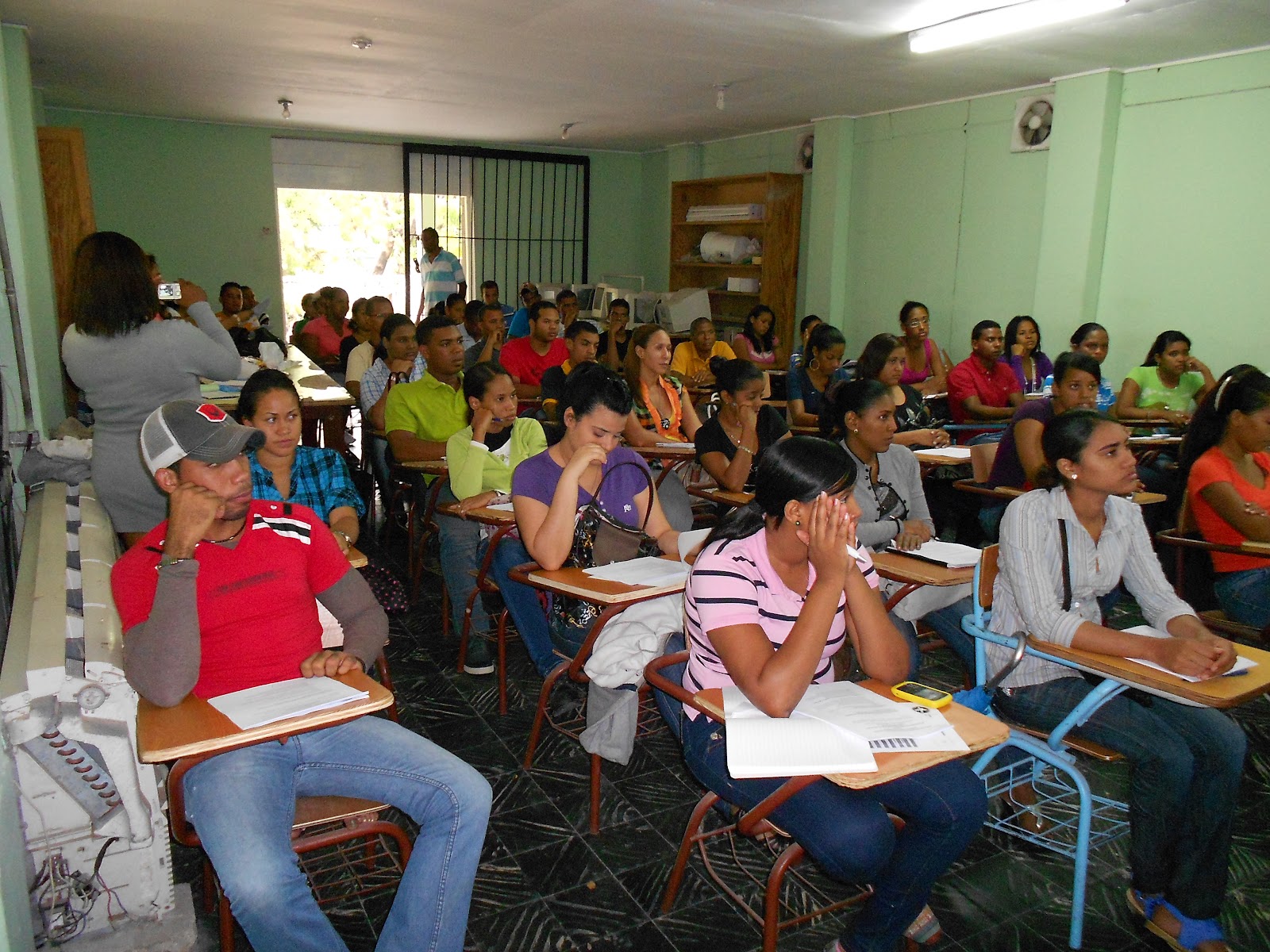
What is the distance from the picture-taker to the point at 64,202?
5750mm

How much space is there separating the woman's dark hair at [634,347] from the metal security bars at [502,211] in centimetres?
608

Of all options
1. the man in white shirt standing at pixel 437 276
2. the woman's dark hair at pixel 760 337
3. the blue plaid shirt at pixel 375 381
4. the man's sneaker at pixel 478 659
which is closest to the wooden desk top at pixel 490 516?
the man's sneaker at pixel 478 659

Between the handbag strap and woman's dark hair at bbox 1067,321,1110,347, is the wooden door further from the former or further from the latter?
woman's dark hair at bbox 1067,321,1110,347

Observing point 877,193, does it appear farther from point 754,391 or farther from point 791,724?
point 791,724

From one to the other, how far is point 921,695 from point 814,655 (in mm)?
302

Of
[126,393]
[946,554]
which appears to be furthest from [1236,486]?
[126,393]

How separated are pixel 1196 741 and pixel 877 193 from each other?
6.99 meters

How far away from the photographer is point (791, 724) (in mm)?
1739

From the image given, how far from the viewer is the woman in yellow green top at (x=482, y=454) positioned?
373 centimetres

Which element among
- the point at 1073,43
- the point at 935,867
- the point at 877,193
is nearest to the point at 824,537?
the point at 935,867

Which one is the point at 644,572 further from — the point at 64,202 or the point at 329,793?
the point at 64,202

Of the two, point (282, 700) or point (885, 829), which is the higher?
point (282, 700)

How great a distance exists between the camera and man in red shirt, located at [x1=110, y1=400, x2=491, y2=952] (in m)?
1.67

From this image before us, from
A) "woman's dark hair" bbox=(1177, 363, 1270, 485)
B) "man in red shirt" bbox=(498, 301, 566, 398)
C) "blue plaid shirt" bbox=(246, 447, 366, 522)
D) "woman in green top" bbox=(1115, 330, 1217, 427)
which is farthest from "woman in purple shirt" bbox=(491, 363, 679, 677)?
"woman in green top" bbox=(1115, 330, 1217, 427)
